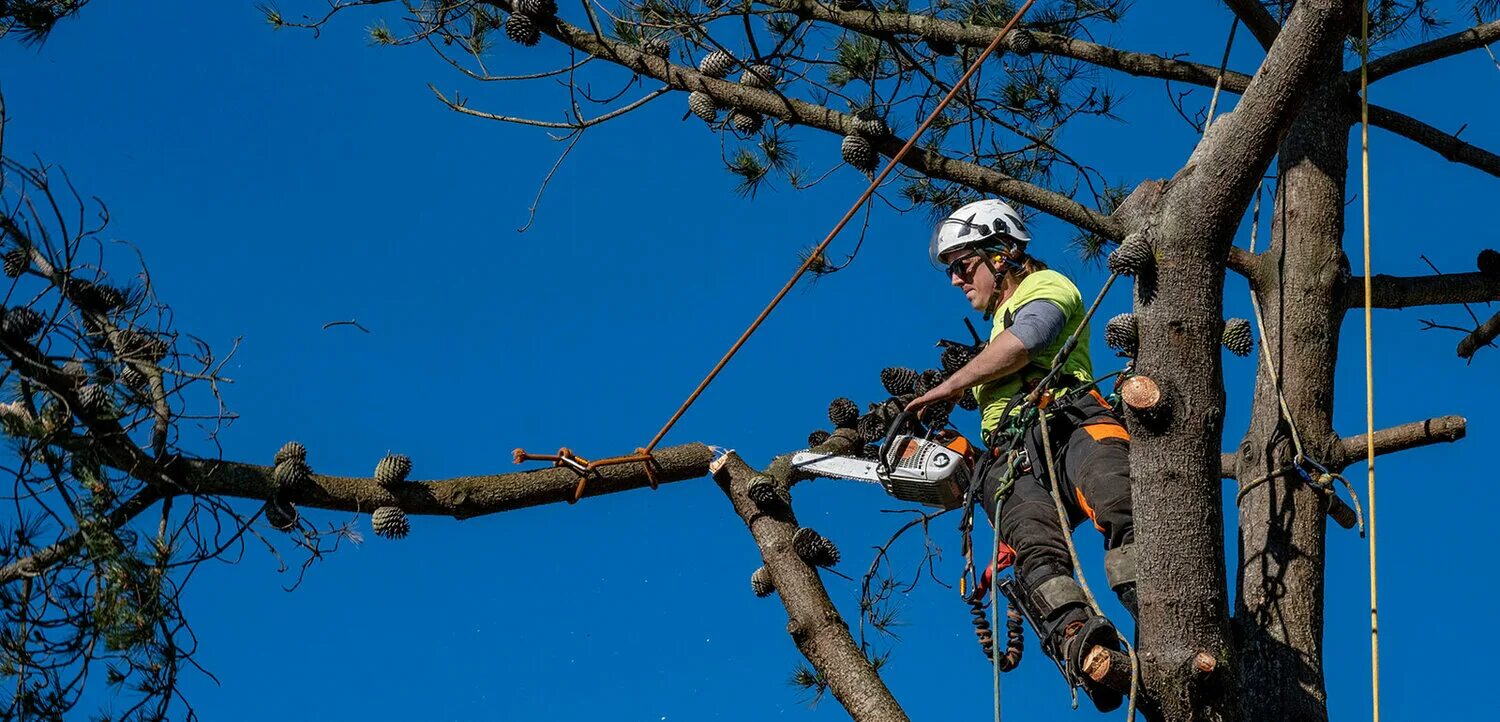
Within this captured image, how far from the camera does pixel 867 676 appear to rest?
4.61 metres

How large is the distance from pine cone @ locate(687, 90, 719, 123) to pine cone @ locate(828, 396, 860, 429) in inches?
40.8

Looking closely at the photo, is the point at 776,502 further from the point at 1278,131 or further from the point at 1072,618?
the point at 1278,131

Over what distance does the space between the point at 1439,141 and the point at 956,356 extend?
6.04 ft

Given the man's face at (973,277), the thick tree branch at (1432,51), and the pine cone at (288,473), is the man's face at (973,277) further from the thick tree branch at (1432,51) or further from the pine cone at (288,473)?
the pine cone at (288,473)

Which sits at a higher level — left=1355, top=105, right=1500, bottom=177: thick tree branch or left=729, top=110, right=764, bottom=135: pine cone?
left=729, top=110, right=764, bottom=135: pine cone

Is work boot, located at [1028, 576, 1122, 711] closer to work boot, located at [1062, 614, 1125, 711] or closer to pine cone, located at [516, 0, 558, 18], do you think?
work boot, located at [1062, 614, 1125, 711]

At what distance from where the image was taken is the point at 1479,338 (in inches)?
→ 230

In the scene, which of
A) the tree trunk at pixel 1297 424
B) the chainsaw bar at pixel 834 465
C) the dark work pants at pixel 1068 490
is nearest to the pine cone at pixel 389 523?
the chainsaw bar at pixel 834 465

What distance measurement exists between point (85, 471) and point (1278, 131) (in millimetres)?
2826

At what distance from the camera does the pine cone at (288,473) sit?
14.3 feet

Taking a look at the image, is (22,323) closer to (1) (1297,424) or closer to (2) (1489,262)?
(1) (1297,424)

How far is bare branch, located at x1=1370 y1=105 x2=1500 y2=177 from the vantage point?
18.4 ft

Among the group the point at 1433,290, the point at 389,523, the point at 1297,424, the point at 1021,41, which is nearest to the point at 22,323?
the point at 389,523

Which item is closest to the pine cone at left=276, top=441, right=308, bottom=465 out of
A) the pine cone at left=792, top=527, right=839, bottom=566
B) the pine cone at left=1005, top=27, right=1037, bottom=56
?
the pine cone at left=792, top=527, right=839, bottom=566
